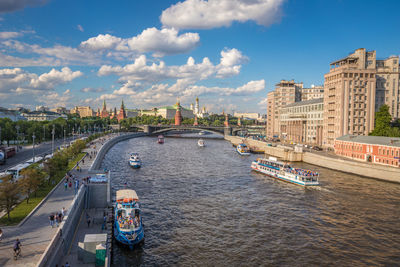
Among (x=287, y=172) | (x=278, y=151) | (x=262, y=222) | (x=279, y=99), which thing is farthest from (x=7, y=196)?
(x=279, y=99)

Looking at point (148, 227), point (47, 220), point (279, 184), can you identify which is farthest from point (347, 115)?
Answer: point (47, 220)

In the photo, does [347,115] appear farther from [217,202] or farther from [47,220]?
[47,220]

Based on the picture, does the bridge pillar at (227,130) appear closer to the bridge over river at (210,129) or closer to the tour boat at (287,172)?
the bridge over river at (210,129)

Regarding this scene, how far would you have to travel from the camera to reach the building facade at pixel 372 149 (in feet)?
174

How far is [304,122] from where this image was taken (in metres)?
104

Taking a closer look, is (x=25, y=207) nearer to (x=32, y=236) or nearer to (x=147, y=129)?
(x=32, y=236)

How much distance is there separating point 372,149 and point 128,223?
52264 mm

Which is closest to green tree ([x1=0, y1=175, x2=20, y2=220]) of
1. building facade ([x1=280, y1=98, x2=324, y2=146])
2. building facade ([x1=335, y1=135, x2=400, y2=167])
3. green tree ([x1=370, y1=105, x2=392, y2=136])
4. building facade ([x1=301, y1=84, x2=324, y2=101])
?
building facade ([x1=335, y1=135, x2=400, y2=167])

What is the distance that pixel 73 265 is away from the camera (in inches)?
723

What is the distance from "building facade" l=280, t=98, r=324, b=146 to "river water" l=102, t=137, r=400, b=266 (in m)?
44.3

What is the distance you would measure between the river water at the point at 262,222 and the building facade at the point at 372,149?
7.08 meters

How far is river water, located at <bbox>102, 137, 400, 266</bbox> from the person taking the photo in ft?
77.2

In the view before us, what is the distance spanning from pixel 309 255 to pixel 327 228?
7050 mm

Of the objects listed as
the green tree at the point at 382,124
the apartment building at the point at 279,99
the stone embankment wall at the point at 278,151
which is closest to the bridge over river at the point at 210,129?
the apartment building at the point at 279,99
